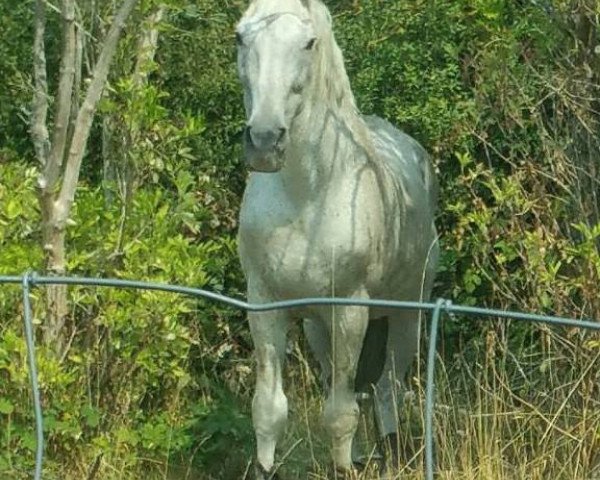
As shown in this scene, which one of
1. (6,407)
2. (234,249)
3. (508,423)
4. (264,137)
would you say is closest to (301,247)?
(264,137)

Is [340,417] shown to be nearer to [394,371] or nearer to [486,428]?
[486,428]

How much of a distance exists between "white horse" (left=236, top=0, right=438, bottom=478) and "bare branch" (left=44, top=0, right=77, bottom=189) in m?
1.05

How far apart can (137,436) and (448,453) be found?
146 cm

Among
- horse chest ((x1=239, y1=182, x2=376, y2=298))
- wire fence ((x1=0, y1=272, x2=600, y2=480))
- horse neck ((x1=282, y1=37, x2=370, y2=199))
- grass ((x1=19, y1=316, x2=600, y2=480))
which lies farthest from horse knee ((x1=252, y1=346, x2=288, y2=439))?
wire fence ((x1=0, y1=272, x2=600, y2=480))

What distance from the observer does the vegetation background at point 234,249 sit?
7020 mm

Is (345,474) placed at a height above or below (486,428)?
below

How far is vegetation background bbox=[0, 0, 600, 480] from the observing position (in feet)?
23.0

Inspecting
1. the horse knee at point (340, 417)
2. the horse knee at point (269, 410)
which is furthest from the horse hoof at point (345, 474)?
the horse knee at point (269, 410)

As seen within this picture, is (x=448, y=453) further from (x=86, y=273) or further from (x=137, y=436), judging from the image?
(x=86, y=273)

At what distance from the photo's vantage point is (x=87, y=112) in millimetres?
7129

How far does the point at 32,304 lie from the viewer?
24.0ft

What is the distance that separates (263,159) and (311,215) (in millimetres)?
656

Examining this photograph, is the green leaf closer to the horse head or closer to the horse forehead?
the horse head

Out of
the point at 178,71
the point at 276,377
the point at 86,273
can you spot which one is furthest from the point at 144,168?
the point at 276,377
